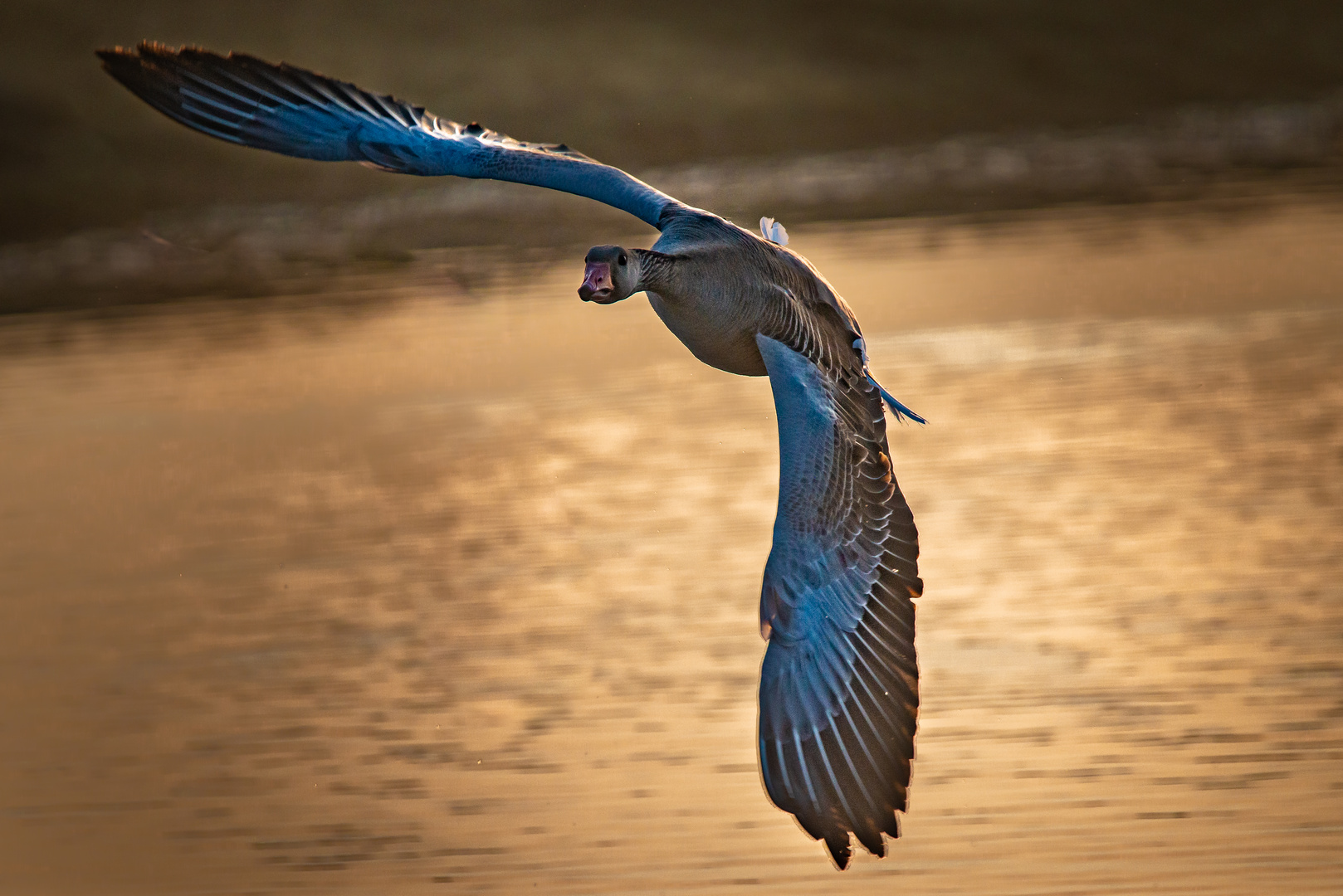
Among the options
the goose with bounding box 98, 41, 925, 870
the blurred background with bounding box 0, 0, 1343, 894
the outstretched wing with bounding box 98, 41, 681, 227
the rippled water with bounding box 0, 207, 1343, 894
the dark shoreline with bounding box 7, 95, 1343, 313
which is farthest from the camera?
the dark shoreline with bounding box 7, 95, 1343, 313

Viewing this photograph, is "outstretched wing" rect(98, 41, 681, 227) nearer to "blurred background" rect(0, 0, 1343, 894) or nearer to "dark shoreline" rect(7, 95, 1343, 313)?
"blurred background" rect(0, 0, 1343, 894)

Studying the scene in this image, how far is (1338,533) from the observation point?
10.2 m

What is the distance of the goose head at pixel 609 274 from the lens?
6211 mm

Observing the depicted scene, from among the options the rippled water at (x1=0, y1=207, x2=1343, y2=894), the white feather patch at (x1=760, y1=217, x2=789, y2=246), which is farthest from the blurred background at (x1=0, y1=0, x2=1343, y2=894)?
the white feather patch at (x1=760, y1=217, x2=789, y2=246)

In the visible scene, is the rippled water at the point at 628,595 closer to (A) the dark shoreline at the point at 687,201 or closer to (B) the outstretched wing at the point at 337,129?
(A) the dark shoreline at the point at 687,201

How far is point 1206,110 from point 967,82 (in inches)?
136

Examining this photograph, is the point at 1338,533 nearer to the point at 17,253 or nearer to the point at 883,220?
the point at 883,220

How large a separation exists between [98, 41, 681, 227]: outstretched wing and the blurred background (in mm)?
2806

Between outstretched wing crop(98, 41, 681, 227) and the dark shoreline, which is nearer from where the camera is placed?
outstretched wing crop(98, 41, 681, 227)

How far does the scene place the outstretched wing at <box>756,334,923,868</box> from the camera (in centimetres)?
518

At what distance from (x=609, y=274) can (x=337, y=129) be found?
74.2 inches

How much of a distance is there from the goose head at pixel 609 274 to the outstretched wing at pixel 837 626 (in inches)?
26.0

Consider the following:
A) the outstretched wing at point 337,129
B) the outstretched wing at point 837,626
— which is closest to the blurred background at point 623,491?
the outstretched wing at point 837,626

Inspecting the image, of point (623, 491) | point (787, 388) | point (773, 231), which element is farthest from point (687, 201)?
point (787, 388)
